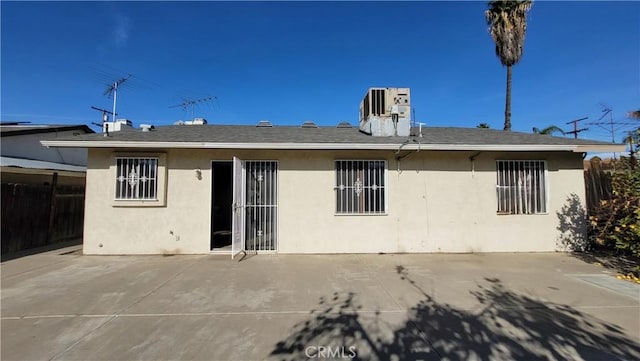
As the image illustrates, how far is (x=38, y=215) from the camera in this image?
352 inches

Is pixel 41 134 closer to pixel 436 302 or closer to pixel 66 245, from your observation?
pixel 66 245

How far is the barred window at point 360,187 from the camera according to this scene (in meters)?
8.21

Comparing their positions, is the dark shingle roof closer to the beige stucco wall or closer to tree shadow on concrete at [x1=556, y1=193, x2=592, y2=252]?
the beige stucco wall

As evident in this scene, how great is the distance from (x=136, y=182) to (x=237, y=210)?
8.59ft

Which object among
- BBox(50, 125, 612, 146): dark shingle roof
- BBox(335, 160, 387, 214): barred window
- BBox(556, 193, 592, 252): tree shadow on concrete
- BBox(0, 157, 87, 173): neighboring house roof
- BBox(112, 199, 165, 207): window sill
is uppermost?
BBox(50, 125, 612, 146): dark shingle roof

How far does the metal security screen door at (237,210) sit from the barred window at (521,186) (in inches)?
255

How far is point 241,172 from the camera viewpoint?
7949 mm

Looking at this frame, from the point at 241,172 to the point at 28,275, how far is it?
4398 millimetres

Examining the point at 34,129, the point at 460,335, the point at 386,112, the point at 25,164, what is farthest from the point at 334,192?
the point at 34,129

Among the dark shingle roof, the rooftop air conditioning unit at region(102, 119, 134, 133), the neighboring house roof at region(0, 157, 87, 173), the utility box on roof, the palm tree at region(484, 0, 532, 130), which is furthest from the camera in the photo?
the palm tree at region(484, 0, 532, 130)

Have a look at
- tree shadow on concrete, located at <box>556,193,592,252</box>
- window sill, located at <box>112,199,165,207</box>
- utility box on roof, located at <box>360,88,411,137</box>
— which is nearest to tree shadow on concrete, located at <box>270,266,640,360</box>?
tree shadow on concrete, located at <box>556,193,592,252</box>

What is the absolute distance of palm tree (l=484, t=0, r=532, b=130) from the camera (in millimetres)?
14953

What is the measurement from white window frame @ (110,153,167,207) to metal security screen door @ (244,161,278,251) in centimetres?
195

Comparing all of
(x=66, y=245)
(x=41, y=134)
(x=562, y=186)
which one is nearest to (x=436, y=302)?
(x=562, y=186)
